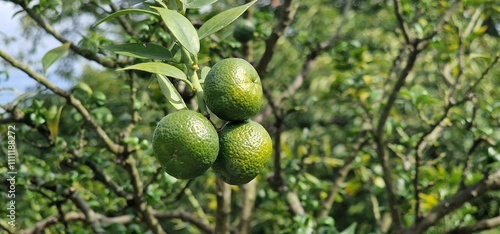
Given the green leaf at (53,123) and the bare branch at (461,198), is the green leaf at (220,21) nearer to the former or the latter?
the green leaf at (53,123)

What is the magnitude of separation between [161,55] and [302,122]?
330 cm

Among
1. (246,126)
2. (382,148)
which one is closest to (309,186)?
(382,148)

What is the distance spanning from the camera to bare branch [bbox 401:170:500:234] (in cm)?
125

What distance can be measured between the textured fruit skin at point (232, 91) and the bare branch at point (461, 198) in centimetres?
78

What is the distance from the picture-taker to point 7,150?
1.33 meters

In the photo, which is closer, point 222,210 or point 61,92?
point 61,92

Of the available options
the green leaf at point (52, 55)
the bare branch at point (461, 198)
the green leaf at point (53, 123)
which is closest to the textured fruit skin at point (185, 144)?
the green leaf at point (52, 55)

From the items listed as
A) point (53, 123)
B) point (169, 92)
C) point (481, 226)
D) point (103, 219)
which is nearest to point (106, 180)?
point (103, 219)

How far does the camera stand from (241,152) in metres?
0.63

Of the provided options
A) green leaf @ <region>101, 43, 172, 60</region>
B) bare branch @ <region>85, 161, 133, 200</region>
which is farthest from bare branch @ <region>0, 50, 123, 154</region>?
green leaf @ <region>101, 43, 172, 60</region>

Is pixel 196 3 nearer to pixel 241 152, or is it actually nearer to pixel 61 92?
pixel 241 152

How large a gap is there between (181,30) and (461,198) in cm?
92

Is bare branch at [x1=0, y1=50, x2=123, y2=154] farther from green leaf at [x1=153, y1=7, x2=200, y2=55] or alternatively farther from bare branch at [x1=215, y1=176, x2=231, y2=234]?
green leaf at [x1=153, y1=7, x2=200, y2=55]

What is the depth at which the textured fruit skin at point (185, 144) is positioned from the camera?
59cm
